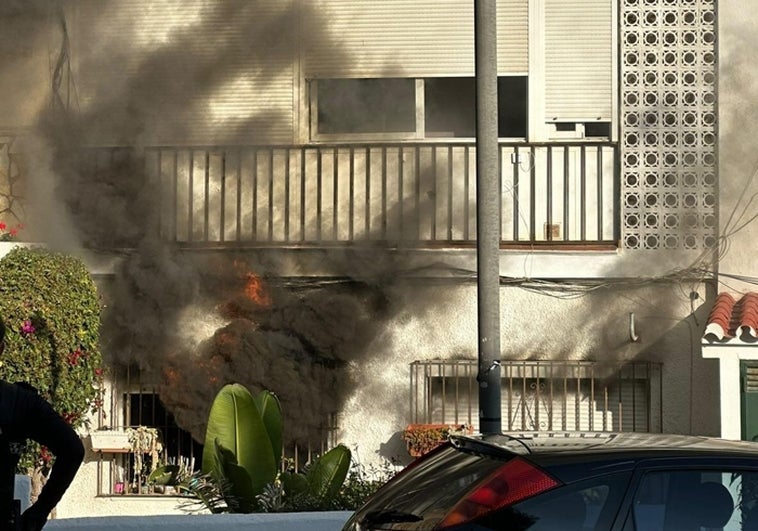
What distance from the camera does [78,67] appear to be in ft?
40.6

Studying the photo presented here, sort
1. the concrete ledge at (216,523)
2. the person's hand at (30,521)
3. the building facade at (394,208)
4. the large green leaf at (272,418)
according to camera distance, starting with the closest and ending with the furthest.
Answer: the person's hand at (30,521) < the concrete ledge at (216,523) < the large green leaf at (272,418) < the building facade at (394,208)

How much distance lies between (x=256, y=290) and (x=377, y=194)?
1.49m

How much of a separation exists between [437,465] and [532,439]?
1.23 feet

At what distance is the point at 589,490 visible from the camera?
4.17 meters

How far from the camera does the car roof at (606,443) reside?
4355 mm

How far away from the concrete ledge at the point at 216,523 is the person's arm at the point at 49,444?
341 cm

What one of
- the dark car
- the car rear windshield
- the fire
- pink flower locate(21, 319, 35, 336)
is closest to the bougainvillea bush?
pink flower locate(21, 319, 35, 336)

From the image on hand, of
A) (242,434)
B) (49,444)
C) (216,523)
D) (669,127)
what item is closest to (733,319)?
(669,127)

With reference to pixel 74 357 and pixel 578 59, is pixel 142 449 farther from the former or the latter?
pixel 578 59

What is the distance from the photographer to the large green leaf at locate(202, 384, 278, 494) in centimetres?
885

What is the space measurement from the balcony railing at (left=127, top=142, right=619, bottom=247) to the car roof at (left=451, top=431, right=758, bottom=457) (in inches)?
276

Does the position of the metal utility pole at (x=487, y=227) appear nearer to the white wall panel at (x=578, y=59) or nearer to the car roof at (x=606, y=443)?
the car roof at (x=606, y=443)

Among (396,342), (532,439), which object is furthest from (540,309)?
(532,439)

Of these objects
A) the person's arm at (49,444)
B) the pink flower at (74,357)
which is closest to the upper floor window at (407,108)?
the pink flower at (74,357)
